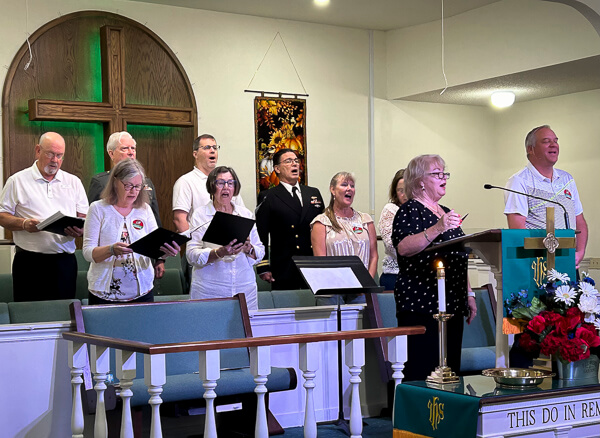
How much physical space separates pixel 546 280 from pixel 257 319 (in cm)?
173

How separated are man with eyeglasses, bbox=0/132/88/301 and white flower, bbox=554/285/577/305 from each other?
9.89ft

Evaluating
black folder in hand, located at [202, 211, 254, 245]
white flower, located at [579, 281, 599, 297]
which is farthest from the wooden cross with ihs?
black folder in hand, located at [202, 211, 254, 245]

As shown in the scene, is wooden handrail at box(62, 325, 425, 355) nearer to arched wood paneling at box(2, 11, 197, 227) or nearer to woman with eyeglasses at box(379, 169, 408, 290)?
woman with eyeglasses at box(379, 169, 408, 290)

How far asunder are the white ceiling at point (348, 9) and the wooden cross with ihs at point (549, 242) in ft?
18.1

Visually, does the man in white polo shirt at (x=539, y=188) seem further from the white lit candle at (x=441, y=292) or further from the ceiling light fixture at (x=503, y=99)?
the ceiling light fixture at (x=503, y=99)

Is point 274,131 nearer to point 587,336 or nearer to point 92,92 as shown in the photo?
point 92,92

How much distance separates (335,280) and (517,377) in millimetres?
1707

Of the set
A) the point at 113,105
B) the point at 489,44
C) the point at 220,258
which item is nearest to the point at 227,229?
the point at 220,258

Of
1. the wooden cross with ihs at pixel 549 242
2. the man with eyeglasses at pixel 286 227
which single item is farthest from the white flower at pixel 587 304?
the man with eyeglasses at pixel 286 227

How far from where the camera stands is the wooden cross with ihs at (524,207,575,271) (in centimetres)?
363

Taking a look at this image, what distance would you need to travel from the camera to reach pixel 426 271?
13.7 ft

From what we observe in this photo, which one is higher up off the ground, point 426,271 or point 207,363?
point 426,271

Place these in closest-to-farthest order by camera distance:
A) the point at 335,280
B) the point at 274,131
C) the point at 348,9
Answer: the point at 335,280
the point at 348,9
the point at 274,131

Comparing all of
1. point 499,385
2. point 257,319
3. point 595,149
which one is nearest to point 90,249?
point 257,319
